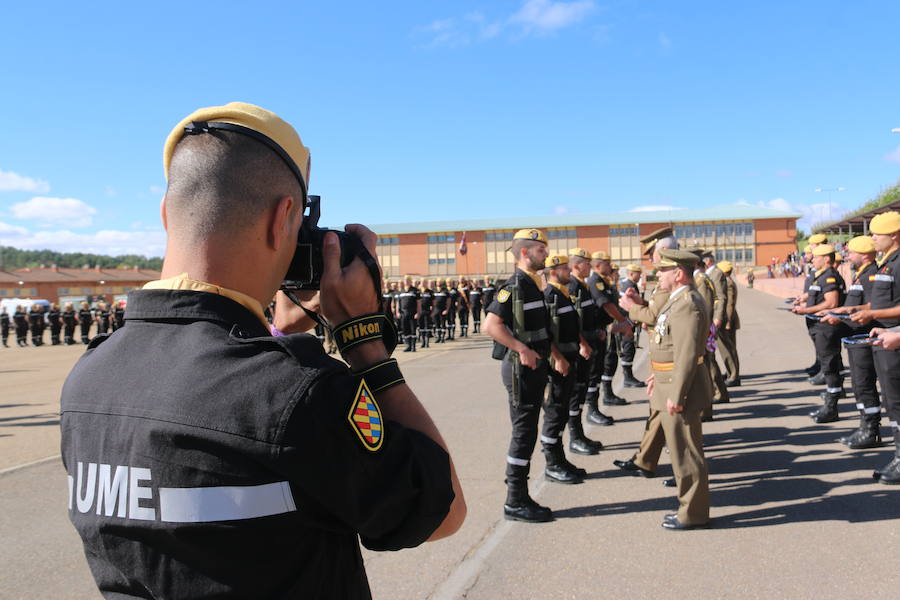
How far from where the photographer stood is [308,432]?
Answer: 1.03m

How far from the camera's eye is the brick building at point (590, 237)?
2645 inches

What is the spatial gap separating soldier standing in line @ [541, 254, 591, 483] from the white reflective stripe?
15.1 feet

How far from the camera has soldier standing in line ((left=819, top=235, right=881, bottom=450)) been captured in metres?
6.38

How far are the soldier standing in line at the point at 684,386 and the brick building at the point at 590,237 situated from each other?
195 ft

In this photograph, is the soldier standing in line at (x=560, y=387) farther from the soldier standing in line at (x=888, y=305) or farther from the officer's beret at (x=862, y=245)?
the officer's beret at (x=862, y=245)

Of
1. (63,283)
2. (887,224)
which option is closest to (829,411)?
(887,224)

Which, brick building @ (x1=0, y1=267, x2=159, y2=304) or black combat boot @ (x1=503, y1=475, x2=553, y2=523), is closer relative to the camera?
black combat boot @ (x1=503, y1=475, x2=553, y2=523)

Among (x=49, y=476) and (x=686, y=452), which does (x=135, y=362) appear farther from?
(x=49, y=476)

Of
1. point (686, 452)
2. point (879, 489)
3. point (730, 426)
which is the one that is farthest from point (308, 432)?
point (730, 426)

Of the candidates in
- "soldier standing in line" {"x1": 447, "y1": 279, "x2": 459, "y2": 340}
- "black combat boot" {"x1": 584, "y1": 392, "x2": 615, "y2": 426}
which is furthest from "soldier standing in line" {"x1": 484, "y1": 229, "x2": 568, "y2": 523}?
"soldier standing in line" {"x1": 447, "y1": 279, "x2": 459, "y2": 340}

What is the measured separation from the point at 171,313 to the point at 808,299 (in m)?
9.63

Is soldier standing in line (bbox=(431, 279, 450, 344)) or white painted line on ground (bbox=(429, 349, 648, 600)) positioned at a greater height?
soldier standing in line (bbox=(431, 279, 450, 344))

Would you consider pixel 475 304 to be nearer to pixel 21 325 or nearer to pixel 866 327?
pixel 866 327

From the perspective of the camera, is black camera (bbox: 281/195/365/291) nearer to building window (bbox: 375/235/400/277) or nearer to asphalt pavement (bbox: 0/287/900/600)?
asphalt pavement (bbox: 0/287/900/600)
